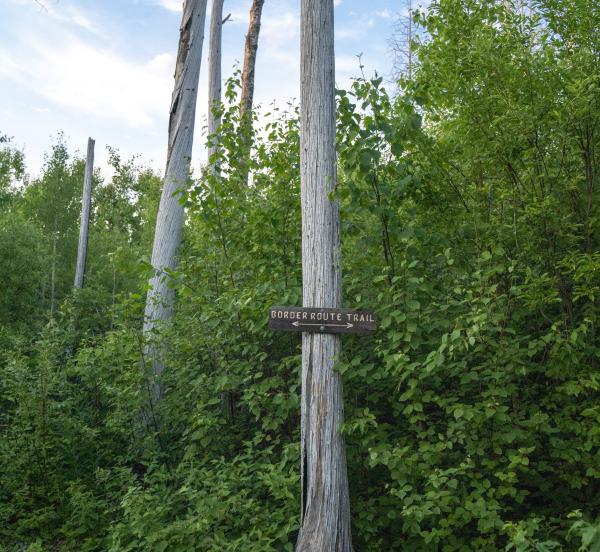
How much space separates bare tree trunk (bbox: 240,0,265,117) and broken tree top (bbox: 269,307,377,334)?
8.96 metres

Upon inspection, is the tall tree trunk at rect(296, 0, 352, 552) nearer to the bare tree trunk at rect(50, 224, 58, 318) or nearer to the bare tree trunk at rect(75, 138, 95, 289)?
the bare tree trunk at rect(75, 138, 95, 289)

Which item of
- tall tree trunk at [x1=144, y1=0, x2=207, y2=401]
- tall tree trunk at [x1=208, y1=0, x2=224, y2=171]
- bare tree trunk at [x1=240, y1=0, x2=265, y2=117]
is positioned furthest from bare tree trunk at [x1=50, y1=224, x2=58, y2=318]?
tall tree trunk at [x1=144, y1=0, x2=207, y2=401]

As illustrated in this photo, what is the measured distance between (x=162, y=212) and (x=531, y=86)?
17.2 feet

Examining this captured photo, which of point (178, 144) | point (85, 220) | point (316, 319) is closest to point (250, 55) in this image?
point (178, 144)

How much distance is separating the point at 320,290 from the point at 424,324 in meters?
0.81

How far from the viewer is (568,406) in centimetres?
451

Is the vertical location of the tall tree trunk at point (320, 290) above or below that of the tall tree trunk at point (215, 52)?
below

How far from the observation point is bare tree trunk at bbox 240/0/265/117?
42.8ft

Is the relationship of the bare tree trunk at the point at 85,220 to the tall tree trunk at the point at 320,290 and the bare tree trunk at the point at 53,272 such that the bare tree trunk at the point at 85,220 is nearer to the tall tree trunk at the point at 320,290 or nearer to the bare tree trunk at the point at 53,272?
the bare tree trunk at the point at 53,272

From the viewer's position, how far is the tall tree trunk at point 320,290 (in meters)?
4.59

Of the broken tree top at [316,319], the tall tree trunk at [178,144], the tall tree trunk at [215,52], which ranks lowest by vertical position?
the broken tree top at [316,319]

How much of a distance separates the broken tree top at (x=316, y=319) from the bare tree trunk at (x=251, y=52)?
8964 mm

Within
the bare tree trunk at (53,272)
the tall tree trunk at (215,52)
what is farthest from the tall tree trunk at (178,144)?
the bare tree trunk at (53,272)

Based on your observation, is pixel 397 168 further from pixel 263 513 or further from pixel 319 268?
pixel 263 513
